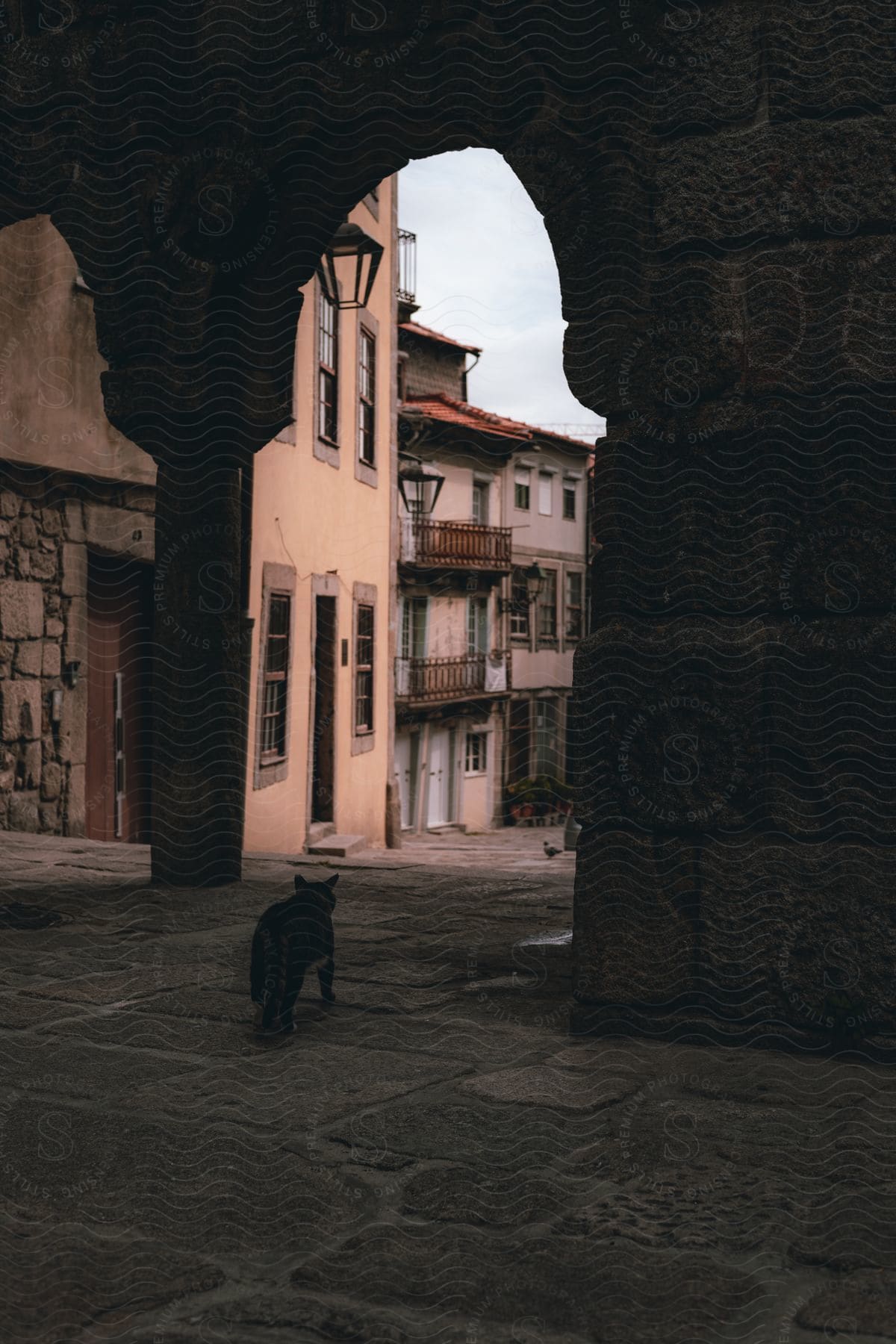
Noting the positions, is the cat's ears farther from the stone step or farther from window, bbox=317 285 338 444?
window, bbox=317 285 338 444

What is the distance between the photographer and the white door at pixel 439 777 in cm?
2384

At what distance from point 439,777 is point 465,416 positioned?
6.27 m

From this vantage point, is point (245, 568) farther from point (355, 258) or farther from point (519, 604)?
point (519, 604)

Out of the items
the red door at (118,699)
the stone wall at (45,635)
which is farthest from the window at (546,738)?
the stone wall at (45,635)

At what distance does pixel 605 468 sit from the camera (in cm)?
363

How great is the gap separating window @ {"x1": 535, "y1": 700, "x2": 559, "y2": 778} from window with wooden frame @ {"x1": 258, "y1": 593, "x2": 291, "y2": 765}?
59.6 feet

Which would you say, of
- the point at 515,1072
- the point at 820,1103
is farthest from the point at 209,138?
the point at 820,1103

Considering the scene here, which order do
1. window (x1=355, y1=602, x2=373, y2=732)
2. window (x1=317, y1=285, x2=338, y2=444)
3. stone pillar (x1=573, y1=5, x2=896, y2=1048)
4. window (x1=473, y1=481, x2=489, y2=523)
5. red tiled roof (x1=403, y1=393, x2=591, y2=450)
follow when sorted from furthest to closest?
window (x1=473, y1=481, x2=489, y2=523) < red tiled roof (x1=403, y1=393, x2=591, y2=450) < window (x1=355, y1=602, x2=373, y2=732) < window (x1=317, y1=285, x2=338, y2=444) < stone pillar (x1=573, y1=5, x2=896, y2=1048)

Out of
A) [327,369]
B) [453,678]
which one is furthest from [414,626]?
[327,369]

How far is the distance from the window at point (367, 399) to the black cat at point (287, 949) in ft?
33.2

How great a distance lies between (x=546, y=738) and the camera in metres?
29.8

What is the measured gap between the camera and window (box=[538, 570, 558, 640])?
29.3m

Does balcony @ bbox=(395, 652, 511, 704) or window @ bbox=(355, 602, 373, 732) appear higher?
balcony @ bbox=(395, 652, 511, 704)

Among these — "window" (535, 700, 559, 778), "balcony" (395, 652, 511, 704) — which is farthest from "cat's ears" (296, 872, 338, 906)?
"window" (535, 700, 559, 778)
